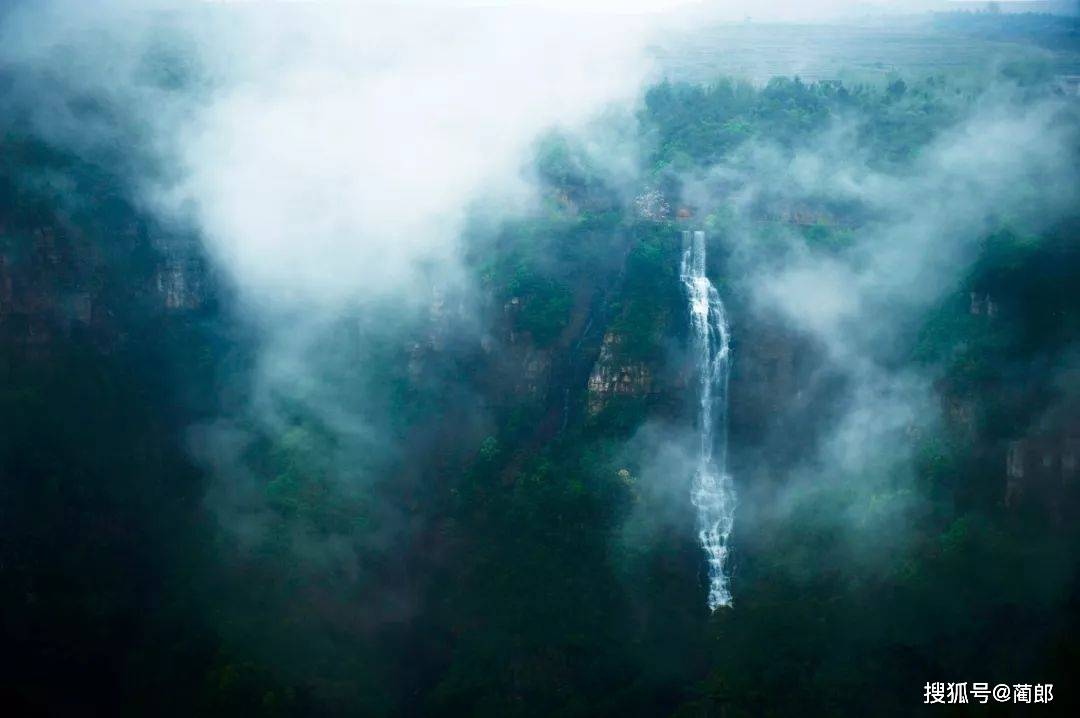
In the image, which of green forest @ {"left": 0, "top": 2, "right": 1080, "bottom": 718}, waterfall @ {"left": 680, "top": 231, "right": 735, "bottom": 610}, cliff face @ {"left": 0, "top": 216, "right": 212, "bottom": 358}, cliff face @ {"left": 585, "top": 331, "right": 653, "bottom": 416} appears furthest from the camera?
cliff face @ {"left": 585, "top": 331, "right": 653, "bottom": 416}

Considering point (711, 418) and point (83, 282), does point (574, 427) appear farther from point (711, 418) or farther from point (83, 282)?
point (83, 282)

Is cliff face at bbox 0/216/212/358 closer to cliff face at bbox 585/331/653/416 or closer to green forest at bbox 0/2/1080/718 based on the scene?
green forest at bbox 0/2/1080/718

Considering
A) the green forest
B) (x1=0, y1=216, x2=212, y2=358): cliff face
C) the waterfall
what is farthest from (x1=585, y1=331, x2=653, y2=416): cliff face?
(x1=0, y1=216, x2=212, y2=358): cliff face

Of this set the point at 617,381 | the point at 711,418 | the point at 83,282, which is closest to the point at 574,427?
the point at 617,381

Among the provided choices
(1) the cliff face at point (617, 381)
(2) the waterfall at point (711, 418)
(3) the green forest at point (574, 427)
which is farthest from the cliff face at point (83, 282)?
(2) the waterfall at point (711, 418)

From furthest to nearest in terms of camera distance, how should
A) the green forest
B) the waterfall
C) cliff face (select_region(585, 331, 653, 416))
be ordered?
cliff face (select_region(585, 331, 653, 416)) < the waterfall < the green forest

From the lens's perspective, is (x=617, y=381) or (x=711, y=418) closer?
(x=617, y=381)

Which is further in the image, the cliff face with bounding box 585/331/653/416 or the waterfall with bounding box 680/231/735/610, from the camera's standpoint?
the cliff face with bounding box 585/331/653/416

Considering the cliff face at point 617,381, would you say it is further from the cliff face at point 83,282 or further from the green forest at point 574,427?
the cliff face at point 83,282

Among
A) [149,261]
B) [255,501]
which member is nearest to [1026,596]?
[255,501]
